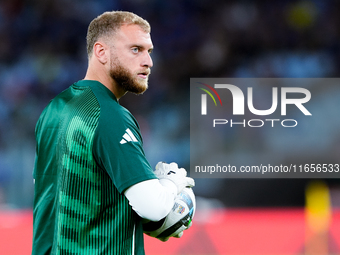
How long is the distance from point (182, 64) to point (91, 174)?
6.11 metres

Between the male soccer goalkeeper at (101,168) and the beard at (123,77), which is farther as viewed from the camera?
the beard at (123,77)

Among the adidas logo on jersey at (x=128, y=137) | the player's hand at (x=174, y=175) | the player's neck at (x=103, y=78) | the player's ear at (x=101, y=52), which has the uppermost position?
the player's ear at (x=101, y=52)

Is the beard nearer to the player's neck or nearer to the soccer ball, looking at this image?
the player's neck

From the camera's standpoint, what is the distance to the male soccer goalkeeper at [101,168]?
1458mm

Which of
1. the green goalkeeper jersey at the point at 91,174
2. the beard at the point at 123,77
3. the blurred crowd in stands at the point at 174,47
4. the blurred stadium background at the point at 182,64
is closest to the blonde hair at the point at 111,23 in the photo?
the beard at the point at 123,77

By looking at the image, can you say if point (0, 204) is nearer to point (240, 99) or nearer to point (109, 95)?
point (240, 99)

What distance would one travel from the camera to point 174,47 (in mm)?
7680

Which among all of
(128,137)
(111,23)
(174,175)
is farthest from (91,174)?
(111,23)

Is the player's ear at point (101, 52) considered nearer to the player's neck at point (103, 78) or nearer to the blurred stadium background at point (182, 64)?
the player's neck at point (103, 78)

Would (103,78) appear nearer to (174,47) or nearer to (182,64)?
(182,64)

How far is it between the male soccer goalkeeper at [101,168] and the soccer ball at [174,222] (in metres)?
0.09

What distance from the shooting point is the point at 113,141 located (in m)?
1.45

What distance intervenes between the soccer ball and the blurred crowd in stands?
5.09 m

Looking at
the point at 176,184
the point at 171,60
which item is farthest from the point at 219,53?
the point at 176,184
